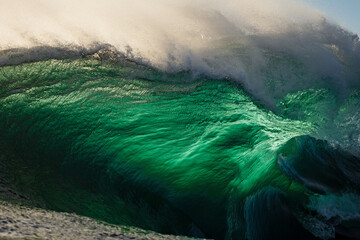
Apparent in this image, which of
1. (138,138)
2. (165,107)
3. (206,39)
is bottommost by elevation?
(138,138)

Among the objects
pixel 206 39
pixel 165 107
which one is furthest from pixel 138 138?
pixel 206 39

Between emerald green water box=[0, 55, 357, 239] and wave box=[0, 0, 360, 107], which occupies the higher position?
wave box=[0, 0, 360, 107]

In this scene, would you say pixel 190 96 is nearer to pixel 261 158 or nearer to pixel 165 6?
pixel 165 6

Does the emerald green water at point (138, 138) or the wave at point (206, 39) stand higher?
the wave at point (206, 39)

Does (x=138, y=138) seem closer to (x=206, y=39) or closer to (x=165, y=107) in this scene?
(x=165, y=107)
